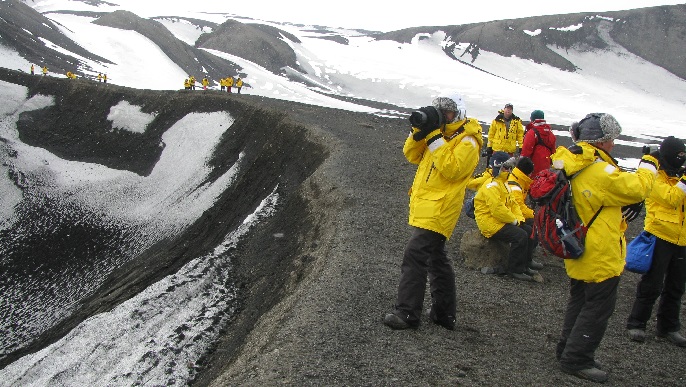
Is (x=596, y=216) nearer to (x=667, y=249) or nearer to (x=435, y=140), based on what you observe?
(x=435, y=140)

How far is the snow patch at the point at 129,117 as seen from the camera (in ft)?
94.9

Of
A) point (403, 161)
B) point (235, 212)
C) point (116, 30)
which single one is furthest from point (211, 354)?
point (116, 30)

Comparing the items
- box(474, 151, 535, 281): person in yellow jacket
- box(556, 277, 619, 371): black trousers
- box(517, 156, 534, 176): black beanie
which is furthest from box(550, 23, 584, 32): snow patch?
box(556, 277, 619, 371): black trousers

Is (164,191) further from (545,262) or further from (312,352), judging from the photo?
(312,352)

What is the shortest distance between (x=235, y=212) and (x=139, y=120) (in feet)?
53.3

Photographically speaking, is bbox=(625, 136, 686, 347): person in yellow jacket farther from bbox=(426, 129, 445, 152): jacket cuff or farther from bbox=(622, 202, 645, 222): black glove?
bbox=(426, 129, 445, 152): jacket cuff

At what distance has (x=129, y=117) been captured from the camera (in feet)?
98.0

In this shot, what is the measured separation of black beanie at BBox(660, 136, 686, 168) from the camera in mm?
6055

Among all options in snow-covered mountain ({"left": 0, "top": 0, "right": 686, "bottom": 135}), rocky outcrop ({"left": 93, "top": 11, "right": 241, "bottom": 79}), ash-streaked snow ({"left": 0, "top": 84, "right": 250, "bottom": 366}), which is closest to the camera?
ash-streaked snow ({"left": 0, "top": 84, "right": 250, "bottom": 366})

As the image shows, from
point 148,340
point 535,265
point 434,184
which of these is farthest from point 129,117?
point 434,184

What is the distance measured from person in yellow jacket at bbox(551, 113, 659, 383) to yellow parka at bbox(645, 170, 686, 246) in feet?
4.67

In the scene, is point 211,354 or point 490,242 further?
point 490,242

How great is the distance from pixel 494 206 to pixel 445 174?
3021mm

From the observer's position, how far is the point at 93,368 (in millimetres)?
7902
